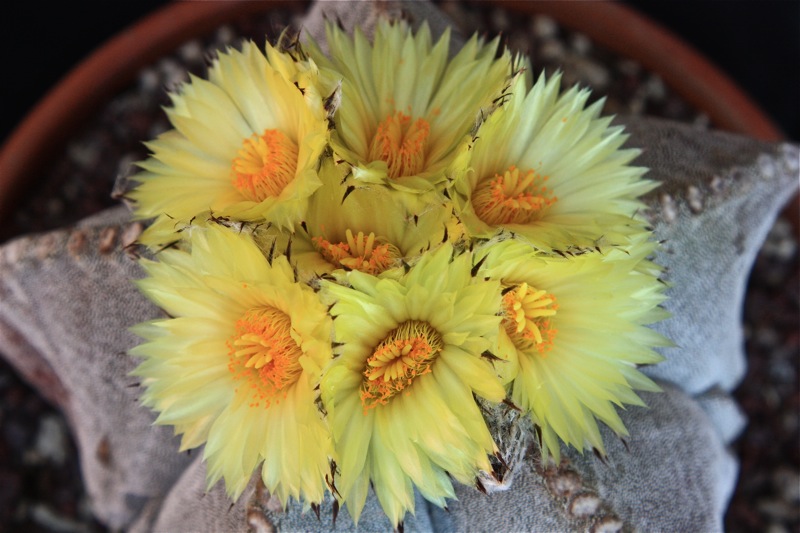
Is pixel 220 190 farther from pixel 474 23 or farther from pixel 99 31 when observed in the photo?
pixel 99 31

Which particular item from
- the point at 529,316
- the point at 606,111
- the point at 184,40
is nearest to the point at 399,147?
the point at 529,316

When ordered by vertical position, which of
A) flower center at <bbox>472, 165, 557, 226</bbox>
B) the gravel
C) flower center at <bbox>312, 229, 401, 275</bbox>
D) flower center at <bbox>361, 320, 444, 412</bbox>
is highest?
flower center at <bbox>472, 165, 557, 226</bbox>

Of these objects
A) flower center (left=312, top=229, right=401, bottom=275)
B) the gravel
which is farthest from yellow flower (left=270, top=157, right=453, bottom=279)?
the gravel

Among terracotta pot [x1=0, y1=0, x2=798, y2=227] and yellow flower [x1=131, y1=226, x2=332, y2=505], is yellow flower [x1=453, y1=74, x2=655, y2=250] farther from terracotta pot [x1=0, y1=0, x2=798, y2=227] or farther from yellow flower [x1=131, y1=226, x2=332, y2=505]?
terracotta pot [x1=0, y1=0, x2=798, y2=227]

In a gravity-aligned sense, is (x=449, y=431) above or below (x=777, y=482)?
above

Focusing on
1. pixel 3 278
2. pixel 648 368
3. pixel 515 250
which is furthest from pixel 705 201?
pixel 3 278

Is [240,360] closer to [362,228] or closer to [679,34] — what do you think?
[362,228]

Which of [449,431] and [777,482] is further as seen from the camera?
[777,482]
